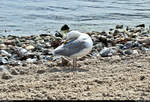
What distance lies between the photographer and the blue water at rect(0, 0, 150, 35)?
1391 cm

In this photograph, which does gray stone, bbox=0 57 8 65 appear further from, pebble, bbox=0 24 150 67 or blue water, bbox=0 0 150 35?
blue water, bbox=0 0 150 35

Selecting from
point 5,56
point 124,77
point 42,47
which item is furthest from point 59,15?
point 124,77

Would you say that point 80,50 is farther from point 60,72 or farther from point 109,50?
Result: point 109,50

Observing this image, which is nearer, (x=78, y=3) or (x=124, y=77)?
(x=124, y=77)

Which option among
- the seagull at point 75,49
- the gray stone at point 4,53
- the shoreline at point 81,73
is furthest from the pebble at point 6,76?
the gray stone at point 4,53

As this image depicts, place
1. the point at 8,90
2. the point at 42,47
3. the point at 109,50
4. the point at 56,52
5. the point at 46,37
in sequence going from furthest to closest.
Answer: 1. the point at 46,37
2. the point at 42,47
3. the point at 109,50
4. the point at 56,52
5. the point at 8,90

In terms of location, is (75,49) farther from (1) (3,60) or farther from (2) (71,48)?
(1) (3,60)

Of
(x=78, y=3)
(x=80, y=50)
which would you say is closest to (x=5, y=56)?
(x=80, y=50)

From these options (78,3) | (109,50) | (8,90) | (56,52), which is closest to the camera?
(8,90)

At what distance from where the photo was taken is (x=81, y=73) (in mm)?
6238

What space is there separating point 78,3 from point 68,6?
4.41 feet

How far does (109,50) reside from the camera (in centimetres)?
807

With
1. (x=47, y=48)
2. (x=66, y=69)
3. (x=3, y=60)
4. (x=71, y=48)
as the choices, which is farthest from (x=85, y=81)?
(x=47, y=48)

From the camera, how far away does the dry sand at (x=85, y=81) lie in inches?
182
